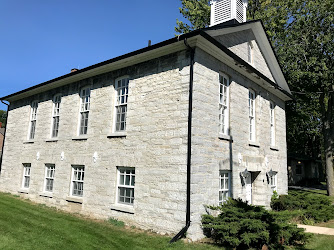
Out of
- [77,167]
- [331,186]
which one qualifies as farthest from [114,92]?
[331,186]

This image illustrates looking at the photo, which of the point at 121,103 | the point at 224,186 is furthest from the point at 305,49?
the point at 121,103

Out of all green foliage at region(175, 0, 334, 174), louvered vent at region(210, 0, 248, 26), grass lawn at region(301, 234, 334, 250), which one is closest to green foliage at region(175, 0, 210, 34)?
green foliage at region(175, 0, 334, 174)

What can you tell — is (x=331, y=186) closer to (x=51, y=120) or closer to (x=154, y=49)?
(x=154, y=49)

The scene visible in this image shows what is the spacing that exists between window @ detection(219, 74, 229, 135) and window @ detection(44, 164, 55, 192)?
850 centimetres

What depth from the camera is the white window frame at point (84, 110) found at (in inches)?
495

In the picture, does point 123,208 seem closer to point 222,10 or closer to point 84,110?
point 84,110

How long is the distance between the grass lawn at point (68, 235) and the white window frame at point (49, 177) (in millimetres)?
3169

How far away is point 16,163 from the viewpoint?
15898 mm

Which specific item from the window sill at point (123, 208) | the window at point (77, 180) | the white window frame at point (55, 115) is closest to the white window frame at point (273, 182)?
the window sill at point (123, 208)

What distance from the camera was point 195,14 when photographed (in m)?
24.2

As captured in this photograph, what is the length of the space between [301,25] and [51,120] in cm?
1851

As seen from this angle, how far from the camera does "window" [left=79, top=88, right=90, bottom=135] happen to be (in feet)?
41.2

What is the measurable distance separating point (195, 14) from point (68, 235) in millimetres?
21544

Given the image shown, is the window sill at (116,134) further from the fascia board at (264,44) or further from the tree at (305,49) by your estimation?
the tree at (305,49)
